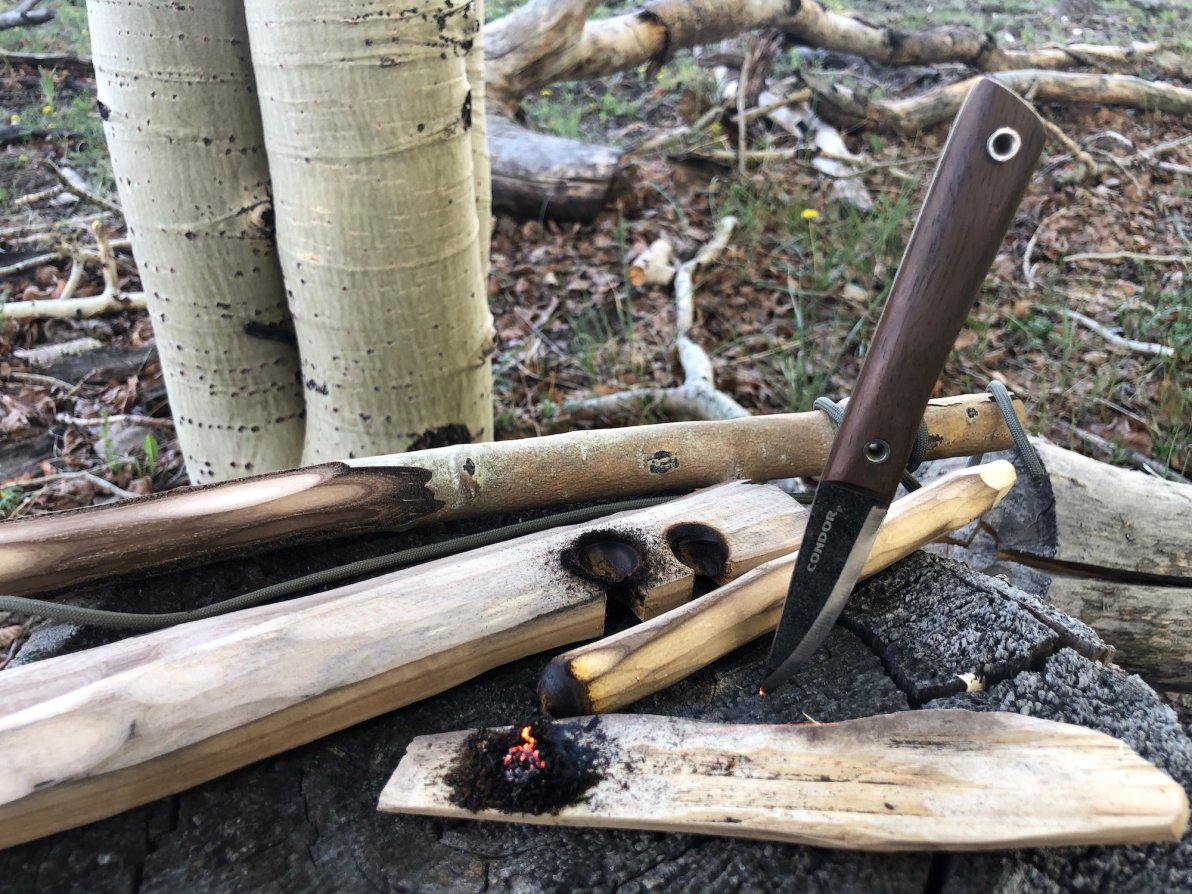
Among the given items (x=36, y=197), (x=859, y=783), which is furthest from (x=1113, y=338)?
(x=36, y=197)

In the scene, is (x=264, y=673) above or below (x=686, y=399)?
above

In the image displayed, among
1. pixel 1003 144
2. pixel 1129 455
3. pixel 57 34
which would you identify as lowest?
pixel 1129 455

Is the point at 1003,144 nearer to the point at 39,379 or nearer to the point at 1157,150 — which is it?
the point at 39,379

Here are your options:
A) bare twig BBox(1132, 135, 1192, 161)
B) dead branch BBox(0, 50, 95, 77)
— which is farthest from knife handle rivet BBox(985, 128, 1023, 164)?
dead branch BBox(0, 50, 95, 77)

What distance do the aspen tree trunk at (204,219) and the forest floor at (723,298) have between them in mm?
571

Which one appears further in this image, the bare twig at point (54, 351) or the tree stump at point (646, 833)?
the bare twig at point (54, 351)

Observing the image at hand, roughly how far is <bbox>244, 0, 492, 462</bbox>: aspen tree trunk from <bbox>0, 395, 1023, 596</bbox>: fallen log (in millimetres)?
582

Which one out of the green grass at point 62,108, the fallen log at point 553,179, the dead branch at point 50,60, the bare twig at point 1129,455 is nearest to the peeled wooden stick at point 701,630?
the bare twig at point 1129,455

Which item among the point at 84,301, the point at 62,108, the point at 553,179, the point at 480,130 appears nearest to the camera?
the point at 480,130

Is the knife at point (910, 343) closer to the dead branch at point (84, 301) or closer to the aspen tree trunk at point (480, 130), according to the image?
the aspen tree trunk at point (480, 130)

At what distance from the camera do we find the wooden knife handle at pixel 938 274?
75 centimetres

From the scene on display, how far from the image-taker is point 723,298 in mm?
3430

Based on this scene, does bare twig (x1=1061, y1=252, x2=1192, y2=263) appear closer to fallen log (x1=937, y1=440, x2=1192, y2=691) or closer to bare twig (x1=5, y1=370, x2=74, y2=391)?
fallen log (x1=937, y1=440, x2=1192, y2=691)

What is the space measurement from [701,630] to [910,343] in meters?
0.40
